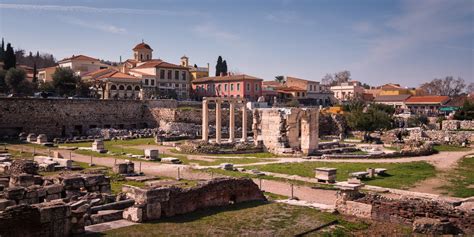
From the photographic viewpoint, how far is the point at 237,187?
16.6 meters

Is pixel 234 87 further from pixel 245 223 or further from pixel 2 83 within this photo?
pixel 245 223

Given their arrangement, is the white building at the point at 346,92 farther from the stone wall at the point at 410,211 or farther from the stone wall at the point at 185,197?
the stone wall at the point at 410,211

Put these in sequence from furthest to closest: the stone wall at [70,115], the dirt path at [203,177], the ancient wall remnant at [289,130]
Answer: the stone wall at [70,115] < the ancient wall remnant at [289,130] < the dirt path at [203,177]

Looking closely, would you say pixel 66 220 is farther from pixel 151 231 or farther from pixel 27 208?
pixel 151 231

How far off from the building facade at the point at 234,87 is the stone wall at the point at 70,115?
2038cm

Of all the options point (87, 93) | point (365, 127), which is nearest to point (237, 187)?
point (365, 127)

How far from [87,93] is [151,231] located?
58.8m

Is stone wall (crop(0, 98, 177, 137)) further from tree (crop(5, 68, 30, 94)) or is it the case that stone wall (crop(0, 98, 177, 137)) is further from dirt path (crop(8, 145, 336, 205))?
tree (crop(5, 68, 30, 94))

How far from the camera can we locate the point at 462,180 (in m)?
23.9

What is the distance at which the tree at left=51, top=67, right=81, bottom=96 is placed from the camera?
64312 mm

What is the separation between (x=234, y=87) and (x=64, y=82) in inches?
1086

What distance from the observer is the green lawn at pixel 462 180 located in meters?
20.6

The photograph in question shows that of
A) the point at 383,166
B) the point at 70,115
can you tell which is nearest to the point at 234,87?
the point at 70,115

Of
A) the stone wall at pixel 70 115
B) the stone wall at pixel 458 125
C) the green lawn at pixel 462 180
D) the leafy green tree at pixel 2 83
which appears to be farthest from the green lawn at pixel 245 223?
the leafy green tree at pixel 2 83
